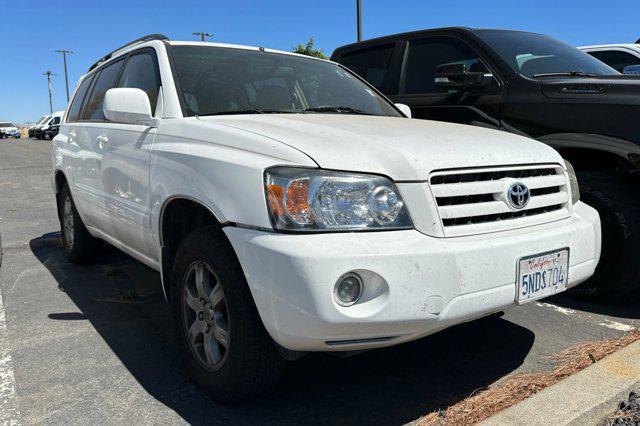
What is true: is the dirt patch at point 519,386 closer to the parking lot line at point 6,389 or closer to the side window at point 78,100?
the parking lot line at point 6,389

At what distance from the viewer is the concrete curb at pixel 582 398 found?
2.19 metres

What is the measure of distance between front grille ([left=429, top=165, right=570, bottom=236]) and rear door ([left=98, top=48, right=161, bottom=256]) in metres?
1.65

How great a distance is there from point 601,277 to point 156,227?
2.84 metres

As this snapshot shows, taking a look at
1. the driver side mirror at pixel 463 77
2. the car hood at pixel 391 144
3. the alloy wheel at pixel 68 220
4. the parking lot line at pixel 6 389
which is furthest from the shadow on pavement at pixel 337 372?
the driver side mirror at pixel 463 77

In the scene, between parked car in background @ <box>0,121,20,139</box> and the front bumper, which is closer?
the front bumper

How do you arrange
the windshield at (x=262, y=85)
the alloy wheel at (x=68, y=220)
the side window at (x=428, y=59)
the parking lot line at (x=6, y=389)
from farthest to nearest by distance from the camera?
1. the alloy wheel at (x=68, y=220)
2. the side window at (x=428, y=59)
3. the windshield at (x=262, y=85)
4. the parking lot line at (x=6, y=389)

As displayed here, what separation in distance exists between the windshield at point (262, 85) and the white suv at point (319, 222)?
2cm

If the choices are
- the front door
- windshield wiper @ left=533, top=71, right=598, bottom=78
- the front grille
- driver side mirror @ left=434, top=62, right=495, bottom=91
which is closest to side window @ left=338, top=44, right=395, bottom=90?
the front door

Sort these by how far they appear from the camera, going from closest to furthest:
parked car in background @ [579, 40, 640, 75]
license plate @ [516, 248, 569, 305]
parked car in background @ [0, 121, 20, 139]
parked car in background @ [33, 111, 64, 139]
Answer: license plate @ [516, 248, 569, 305] → parked car in background @ [579, 40, 640, 75] → parked car in background @ [33, 111, 64, 139] → parked car in background @ [0, 121, 20, 139]

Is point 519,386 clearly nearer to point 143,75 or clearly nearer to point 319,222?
point 319,222

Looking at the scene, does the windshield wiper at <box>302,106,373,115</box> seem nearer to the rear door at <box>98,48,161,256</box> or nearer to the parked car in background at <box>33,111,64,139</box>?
the rear door at <box>98,48,161,256</box>

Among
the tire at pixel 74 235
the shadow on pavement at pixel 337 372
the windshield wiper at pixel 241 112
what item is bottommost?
the shadow on pavement at pixel 337 372

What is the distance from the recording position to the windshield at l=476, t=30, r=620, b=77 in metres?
4.16

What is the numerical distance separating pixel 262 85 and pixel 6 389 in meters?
2.11
